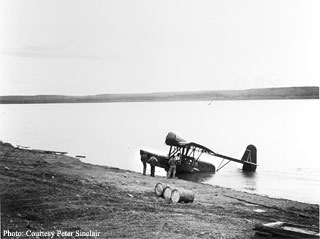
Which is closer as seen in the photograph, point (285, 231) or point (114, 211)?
point (285, 231)

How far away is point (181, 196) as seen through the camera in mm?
11289

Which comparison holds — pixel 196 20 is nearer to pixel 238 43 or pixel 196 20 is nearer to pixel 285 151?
pixel 238 43

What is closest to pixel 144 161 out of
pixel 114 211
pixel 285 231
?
pixel 114 211

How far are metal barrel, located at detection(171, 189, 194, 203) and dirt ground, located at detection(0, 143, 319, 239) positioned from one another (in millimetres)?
161

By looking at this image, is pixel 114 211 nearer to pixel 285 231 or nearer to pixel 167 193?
pixel 167 193

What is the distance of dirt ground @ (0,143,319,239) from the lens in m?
8.66

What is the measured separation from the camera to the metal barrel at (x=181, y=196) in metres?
11.3

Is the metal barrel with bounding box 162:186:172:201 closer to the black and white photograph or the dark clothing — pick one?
the black and white photograph

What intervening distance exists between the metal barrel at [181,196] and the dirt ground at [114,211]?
161mm

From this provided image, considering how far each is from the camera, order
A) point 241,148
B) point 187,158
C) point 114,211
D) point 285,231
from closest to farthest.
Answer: point 285,231 < point 114,211 < point 187,158 < point 241,148

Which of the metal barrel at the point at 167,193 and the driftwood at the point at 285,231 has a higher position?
the metal barrel at the point at 167,193

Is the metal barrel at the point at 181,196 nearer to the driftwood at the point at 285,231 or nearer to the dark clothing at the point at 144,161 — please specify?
the driftwood at the point at 285,231

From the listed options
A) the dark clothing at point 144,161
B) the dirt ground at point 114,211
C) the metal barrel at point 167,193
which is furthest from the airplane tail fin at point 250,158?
the metal barrel at point 167,193

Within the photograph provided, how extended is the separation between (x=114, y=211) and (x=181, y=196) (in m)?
2.22
